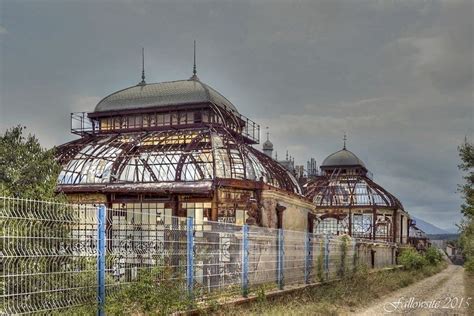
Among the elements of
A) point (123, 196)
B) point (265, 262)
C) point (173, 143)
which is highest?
point (173, 143)

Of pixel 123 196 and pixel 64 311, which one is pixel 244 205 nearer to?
pixel 123 196

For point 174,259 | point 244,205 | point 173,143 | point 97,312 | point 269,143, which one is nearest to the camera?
point 97,312

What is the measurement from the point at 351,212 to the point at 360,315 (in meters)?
29.2

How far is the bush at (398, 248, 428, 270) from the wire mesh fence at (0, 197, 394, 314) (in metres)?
23.3

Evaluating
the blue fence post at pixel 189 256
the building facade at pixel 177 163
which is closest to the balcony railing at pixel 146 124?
the building facade at pixel 177 163

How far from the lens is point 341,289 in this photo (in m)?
18.8

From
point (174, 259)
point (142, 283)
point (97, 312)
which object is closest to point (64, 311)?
point (97, 312)

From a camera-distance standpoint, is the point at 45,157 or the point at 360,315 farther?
the point at 45,157

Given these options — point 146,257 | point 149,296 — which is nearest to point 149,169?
point 146,257

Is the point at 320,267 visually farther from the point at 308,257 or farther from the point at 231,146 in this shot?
the point at 231,146

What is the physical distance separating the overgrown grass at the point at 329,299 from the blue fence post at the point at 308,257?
1.77 ft

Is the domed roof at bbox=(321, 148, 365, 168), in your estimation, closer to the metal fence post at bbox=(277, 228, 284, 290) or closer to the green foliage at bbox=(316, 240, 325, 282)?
the green foliage at bbox=(316, 240, 325, 282)

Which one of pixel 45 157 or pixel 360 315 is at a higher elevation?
pixel 45 157

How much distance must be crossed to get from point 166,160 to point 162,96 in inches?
266
